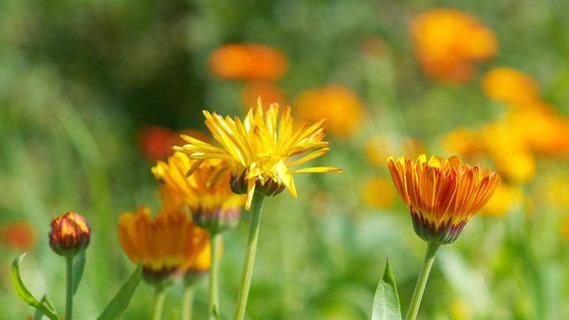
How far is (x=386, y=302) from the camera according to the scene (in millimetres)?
754

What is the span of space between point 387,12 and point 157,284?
13.5 ft

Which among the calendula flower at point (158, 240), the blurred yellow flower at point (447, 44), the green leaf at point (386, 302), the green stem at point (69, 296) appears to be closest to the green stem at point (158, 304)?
the calendula flower at point (158, 240)

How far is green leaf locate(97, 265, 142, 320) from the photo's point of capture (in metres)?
0.79

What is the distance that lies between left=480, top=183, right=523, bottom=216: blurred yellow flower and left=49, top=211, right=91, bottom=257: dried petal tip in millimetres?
1037

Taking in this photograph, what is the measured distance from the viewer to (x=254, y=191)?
0.82 meters

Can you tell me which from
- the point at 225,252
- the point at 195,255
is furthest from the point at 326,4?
the point at 195,255

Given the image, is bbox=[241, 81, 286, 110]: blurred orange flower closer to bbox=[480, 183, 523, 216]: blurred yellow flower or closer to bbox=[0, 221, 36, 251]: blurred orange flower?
bbox=[0, 221, 36, 251]: blurred orange flower

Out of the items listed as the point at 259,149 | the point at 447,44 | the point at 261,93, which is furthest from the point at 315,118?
the point at 259,149

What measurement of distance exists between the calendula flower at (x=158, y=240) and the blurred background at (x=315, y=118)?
19.2 inches

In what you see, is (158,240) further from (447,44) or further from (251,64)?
(447,44)

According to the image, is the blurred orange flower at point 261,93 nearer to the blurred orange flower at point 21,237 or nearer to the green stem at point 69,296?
the blurred orange flower at point 21,237

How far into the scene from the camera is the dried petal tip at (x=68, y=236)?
816 mm

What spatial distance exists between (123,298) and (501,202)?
1098 mm

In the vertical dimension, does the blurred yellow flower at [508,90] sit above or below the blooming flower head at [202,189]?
above
